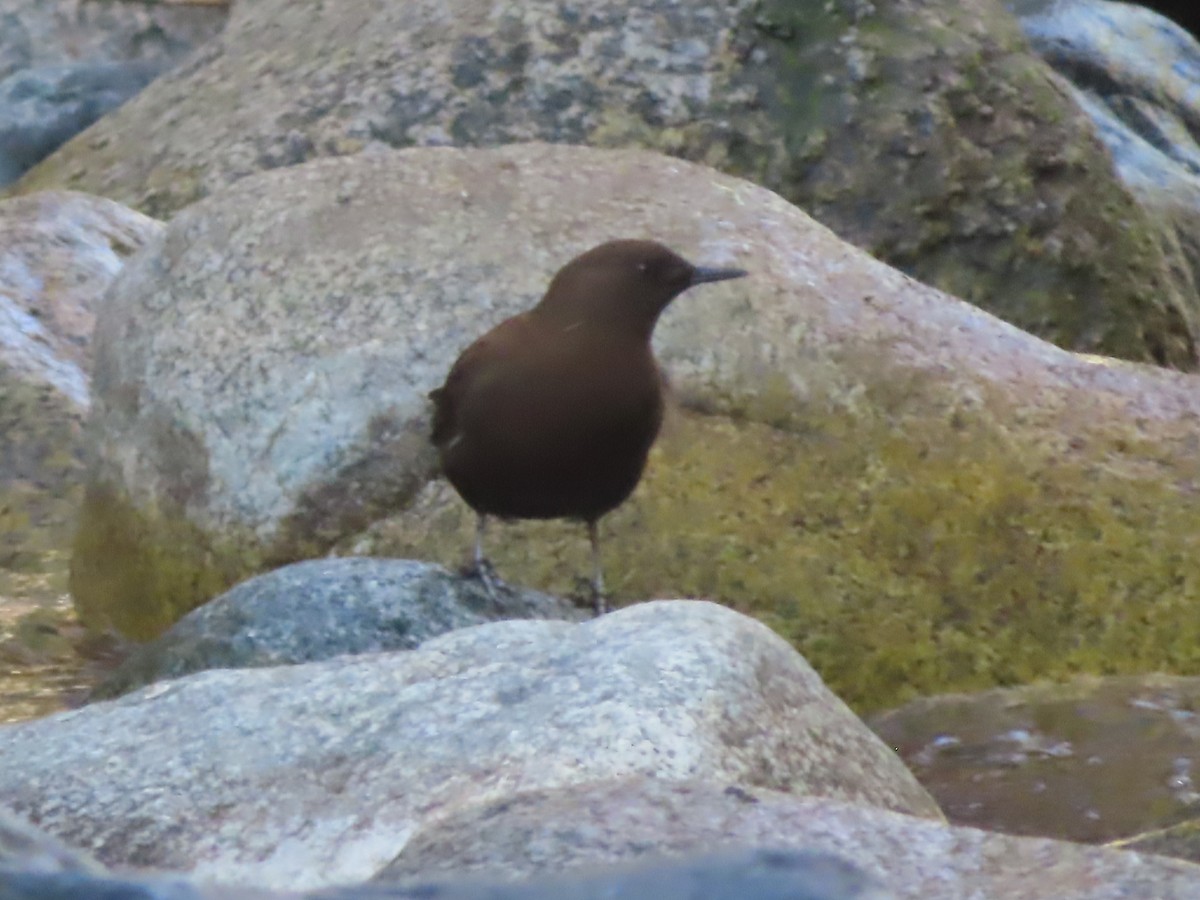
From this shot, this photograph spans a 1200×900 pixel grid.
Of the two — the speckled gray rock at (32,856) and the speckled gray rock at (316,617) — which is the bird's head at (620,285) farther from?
the speckled gray rock at (32,856)

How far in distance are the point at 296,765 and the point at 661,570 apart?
6.53 ft

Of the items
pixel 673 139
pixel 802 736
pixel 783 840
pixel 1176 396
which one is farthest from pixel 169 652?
pixel 673 139

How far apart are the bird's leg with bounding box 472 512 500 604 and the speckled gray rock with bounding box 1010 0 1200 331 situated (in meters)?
6.02

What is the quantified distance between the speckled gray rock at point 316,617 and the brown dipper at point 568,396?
158mm

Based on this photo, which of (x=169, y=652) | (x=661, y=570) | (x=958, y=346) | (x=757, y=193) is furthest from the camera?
(x=757, y=193)

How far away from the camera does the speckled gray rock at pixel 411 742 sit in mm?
3291

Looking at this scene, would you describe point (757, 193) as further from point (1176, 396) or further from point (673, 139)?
point (673, 139)

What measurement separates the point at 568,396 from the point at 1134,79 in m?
Answer: 7.77

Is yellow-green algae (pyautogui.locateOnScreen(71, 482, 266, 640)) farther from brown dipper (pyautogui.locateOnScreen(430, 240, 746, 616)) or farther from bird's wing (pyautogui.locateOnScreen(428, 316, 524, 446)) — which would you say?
brown dipper (pyautogui.locateOnScreen(430, 240, 746, 616))

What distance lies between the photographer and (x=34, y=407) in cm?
766

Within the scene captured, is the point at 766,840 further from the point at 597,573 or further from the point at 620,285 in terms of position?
the point at 597,573

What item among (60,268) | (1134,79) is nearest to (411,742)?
(60,268)

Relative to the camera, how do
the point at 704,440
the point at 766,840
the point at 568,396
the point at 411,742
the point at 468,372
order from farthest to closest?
the point at 704,440 < the point at 468,372 < the point at 568,396 < the point at 411,742 < the point at 766,840

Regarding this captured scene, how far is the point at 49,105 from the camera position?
12.7 m
